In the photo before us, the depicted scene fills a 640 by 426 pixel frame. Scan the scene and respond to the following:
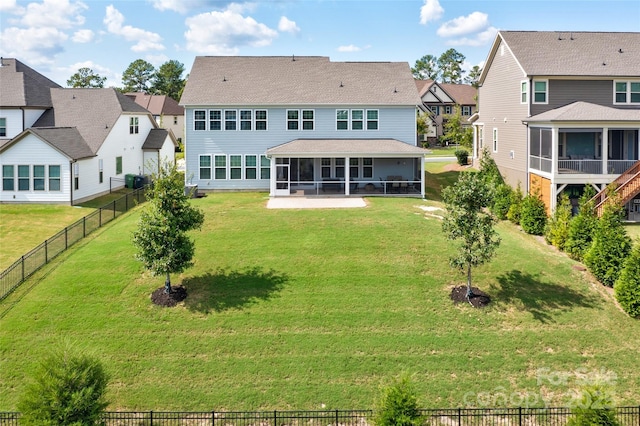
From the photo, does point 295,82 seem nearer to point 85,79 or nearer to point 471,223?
point 471,223

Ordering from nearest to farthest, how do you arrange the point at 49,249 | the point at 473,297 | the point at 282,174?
the point at 473,297 < the point at 49,249 < the point at 282,174

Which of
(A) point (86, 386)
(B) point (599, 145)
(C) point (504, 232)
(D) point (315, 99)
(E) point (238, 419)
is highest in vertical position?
(D) point (315, 99)

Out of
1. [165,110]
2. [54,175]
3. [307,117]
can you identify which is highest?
[165,110]

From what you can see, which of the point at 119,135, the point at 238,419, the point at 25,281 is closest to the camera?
the point at 238,419

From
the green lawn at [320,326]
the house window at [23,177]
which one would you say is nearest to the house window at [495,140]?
the green lawn at [320,326]

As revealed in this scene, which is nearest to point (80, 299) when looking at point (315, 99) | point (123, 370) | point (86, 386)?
point (123, 370)

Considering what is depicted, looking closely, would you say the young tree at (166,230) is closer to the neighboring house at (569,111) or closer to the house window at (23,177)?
the house window at (23,177)

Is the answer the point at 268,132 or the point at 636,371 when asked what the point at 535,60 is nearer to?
the point at 268,132

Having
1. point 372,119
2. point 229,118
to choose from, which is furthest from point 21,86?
point 372,119
